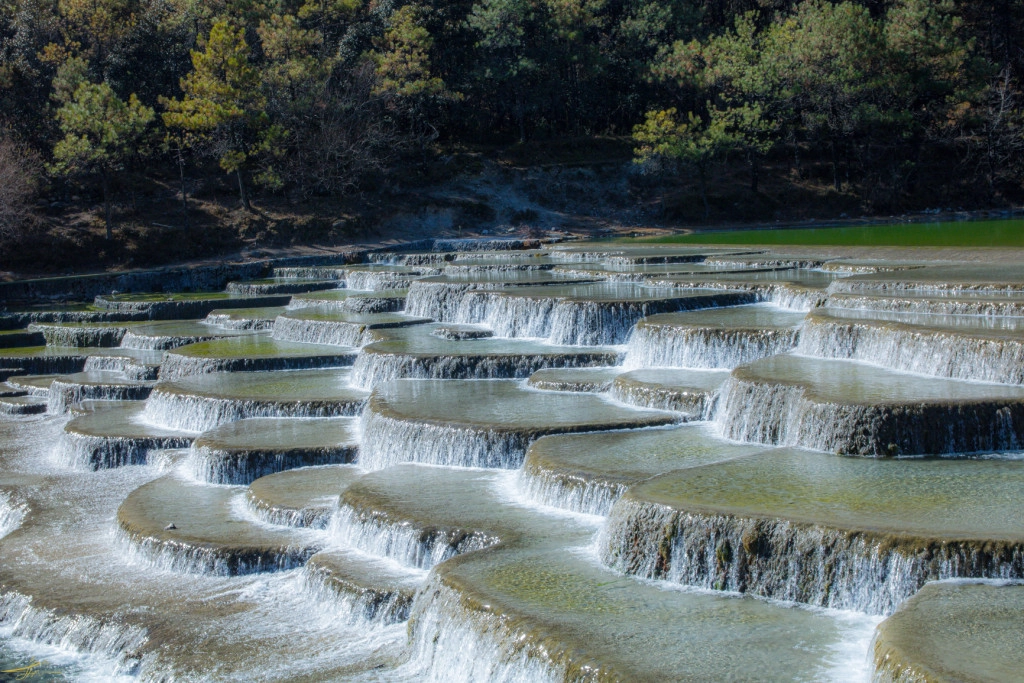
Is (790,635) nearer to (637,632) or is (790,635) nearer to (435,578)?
(637,632)

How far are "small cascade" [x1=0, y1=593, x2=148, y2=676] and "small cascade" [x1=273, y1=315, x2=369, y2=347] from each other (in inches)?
432

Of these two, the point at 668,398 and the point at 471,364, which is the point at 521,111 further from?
the point at 668,398

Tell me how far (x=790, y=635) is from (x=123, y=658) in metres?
6.22

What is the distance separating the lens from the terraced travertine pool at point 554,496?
9.20 m

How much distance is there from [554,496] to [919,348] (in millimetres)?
5787

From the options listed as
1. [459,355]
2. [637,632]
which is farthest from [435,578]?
[459,355]

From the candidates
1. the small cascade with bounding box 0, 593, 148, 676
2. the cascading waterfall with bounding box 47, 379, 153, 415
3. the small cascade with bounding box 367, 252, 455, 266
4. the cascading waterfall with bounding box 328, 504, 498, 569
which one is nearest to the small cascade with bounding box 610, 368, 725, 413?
the cascading waterfall with bounding box 328, 504, 498, 569

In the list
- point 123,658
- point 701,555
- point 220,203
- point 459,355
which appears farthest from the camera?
point 220,203

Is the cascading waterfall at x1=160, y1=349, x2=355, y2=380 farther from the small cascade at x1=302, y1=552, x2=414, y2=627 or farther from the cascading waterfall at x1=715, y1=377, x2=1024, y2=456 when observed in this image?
the cascading waterfall at x1=715, y1=377, x2=1024, y2=456

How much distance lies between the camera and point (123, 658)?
11242 mm

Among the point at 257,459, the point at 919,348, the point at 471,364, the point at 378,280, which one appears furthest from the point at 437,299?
the point at 919,348

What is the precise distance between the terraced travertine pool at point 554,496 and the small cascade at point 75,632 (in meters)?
0.03

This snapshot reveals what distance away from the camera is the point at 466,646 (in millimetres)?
9594

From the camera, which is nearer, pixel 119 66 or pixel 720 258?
pixel 720 258
